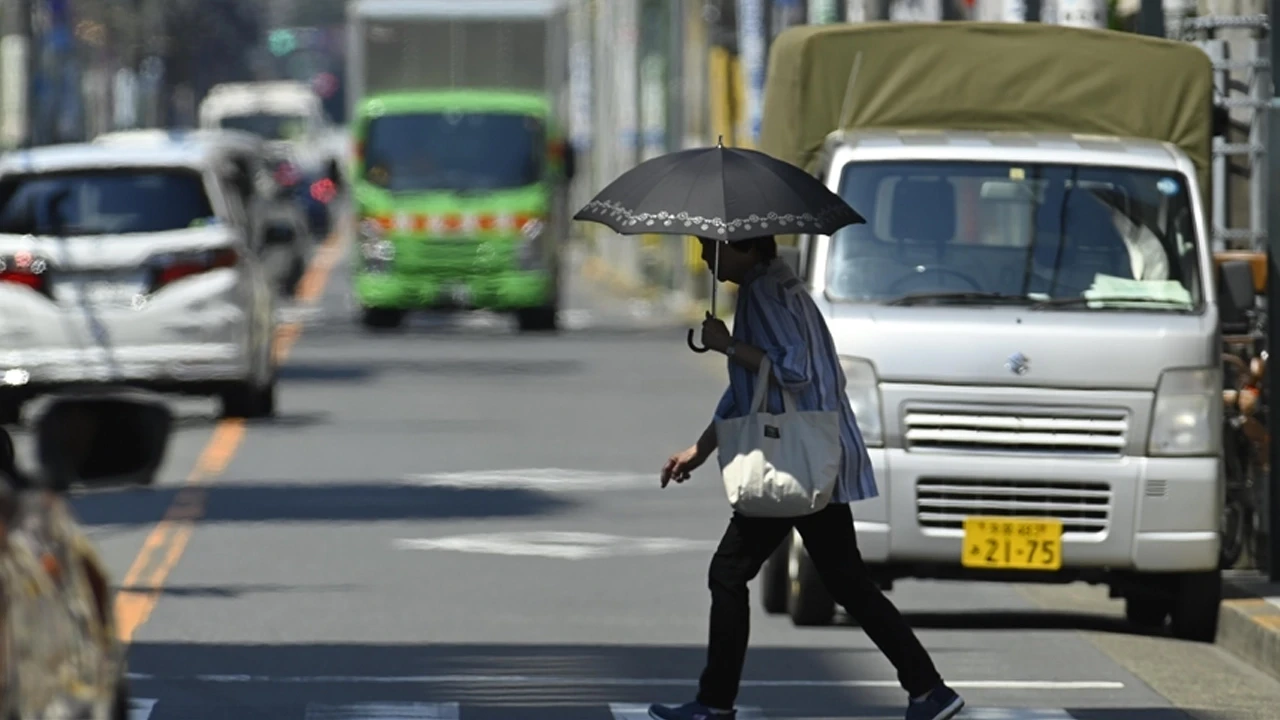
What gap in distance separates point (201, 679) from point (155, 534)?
198 inches

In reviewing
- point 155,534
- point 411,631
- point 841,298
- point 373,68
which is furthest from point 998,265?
point 373,68

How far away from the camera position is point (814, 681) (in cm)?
1156

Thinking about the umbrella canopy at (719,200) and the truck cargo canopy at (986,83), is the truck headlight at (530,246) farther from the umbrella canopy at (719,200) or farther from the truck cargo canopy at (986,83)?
the umbrella canopy at (719,200)

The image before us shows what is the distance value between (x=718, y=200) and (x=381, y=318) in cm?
2727

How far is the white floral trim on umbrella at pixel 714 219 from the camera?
32.4ft

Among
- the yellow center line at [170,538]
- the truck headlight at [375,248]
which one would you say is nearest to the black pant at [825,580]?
the yellow center line at [170,538]

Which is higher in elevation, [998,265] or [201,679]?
[998,265]

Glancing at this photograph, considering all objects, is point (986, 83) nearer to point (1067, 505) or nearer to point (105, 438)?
point (1067, 505)

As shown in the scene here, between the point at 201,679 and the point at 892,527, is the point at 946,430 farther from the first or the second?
the point at 201,679

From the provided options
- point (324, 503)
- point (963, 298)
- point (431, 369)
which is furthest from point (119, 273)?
point (963, 298)

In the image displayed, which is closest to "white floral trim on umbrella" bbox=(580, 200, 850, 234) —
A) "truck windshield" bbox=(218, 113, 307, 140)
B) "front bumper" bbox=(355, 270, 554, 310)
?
"front bumper" bbox=(355, 270, 554, 310)

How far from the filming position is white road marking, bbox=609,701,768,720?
10.7m

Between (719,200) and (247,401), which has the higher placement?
(719,200)

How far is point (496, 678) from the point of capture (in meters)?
11.5
